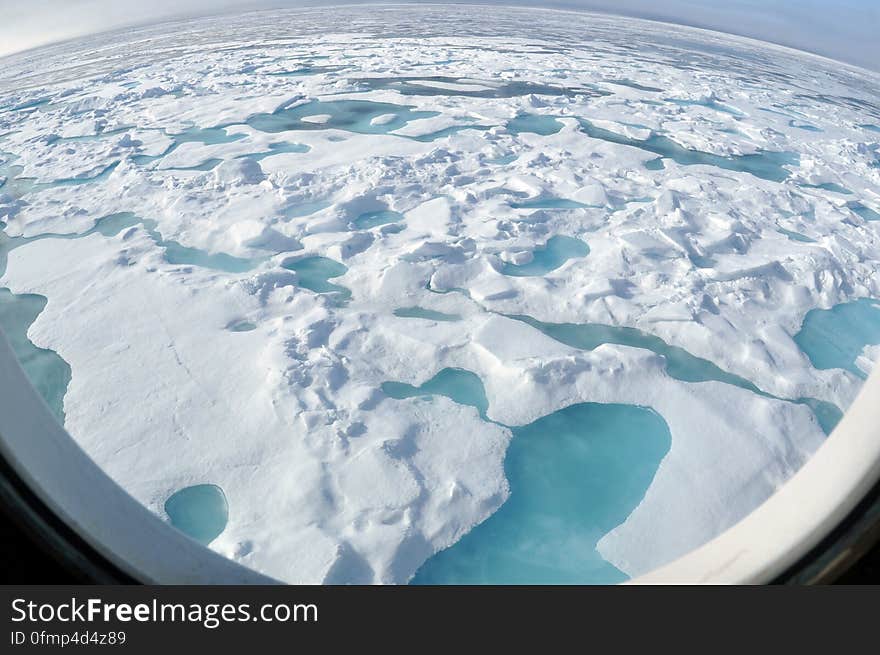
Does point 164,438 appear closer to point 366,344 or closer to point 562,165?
point 366,344

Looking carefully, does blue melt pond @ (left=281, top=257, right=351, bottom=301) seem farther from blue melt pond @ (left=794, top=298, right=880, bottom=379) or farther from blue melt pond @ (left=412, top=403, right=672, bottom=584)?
blue melt pond @ (left=794, top=298, right=880, bottom=379)

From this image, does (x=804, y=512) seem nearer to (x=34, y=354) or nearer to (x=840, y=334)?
(x=840, y=334)

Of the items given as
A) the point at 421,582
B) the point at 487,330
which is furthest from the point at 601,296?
the point at 421,582

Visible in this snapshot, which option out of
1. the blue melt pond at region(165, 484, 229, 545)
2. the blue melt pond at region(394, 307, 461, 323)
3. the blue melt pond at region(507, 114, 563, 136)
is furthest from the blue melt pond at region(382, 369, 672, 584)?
the blue melt pond at region(507, 114, 563, 136)

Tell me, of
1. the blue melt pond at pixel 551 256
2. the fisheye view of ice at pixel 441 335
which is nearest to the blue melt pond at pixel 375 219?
the fisheye view of ice at pixel 441 335

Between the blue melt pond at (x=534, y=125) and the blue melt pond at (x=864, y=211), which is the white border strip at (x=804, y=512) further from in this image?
the blue melt pond at (x=534, y=125)


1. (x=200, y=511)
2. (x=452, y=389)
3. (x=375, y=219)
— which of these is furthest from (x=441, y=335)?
(x=375, y=219)
